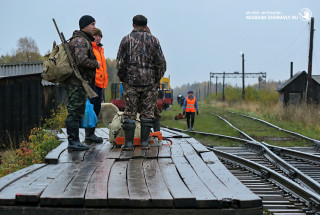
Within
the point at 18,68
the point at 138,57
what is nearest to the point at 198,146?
the point at 138,57

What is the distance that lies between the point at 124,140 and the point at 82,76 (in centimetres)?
111

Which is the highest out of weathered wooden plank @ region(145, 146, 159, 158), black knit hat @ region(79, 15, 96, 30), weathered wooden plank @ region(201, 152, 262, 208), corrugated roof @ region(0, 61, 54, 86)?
corrugated roof @ region(0, 61, 54, 86)

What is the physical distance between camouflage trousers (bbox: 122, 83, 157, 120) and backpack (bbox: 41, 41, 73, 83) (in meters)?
0.85

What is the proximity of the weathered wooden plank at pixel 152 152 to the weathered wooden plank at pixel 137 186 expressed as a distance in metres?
0.38

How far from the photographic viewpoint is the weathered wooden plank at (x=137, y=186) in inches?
122

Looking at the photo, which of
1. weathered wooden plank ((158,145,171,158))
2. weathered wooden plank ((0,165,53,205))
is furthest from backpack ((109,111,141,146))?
weathered wooden plank ((0,165,53,205))

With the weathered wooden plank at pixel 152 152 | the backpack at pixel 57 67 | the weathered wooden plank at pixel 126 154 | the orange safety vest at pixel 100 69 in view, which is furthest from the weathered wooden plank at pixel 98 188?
the orange safety vest at pixel 100 69

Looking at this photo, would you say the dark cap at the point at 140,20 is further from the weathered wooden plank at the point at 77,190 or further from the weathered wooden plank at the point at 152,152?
the weathered wooden plank at the point at 77,190

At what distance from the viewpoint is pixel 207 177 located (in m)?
3.92

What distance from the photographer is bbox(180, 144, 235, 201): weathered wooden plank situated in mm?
3336

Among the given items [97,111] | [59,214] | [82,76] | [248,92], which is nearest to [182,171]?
[59,214]

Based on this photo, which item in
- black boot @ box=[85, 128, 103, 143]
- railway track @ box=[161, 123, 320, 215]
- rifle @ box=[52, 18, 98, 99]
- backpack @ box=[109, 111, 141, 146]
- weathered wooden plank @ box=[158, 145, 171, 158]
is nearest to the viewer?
railway track @ box=[161, 123, 320, 215]

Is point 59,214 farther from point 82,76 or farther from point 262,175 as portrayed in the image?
point 262,175

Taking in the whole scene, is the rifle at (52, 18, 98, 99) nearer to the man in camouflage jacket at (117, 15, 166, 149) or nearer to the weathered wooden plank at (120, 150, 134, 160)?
the man in camouflage jacket at (117, 15, 166, 149)
